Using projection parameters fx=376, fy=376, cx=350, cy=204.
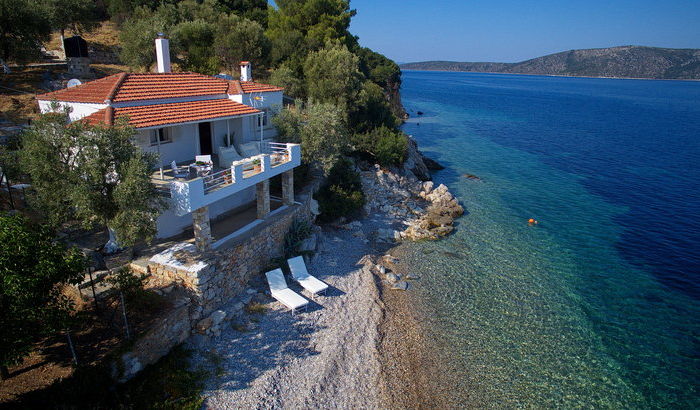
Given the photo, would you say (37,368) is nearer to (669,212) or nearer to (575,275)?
(575,275)

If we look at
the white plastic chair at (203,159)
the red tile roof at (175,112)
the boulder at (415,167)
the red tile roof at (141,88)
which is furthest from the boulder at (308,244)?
the boulder at (415,167)

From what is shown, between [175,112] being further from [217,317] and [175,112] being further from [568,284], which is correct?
[568,284]

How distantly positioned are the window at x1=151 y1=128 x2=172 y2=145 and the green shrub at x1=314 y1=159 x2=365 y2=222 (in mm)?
9957

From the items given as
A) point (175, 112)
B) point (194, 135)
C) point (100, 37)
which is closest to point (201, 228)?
point (175, 112)

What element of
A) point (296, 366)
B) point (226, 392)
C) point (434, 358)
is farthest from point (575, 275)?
point (226, 392)

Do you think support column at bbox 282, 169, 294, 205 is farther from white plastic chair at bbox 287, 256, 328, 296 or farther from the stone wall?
white plastic chair at bbox 287, 256, 328, 296

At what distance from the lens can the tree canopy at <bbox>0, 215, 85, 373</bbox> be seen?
27.7 ft

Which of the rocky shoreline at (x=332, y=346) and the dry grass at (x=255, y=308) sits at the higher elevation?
the dry grass at (x=255, y=308)

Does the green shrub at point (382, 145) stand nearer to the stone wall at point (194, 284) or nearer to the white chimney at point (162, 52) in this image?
the white chimney at point (162, 52)

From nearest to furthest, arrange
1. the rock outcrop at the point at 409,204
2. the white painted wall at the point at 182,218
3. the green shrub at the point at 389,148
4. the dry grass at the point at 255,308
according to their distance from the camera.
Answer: the white painted wall at the point at 182,218, the dry grass at the point at 255,308, the rock outcrop at the point at 409,204, the green shrub at the point at 389,148

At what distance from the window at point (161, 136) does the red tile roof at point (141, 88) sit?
1.37 meters

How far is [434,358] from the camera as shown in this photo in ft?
49.9

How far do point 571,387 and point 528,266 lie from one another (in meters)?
9.06

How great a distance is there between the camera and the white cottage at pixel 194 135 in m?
14.5
